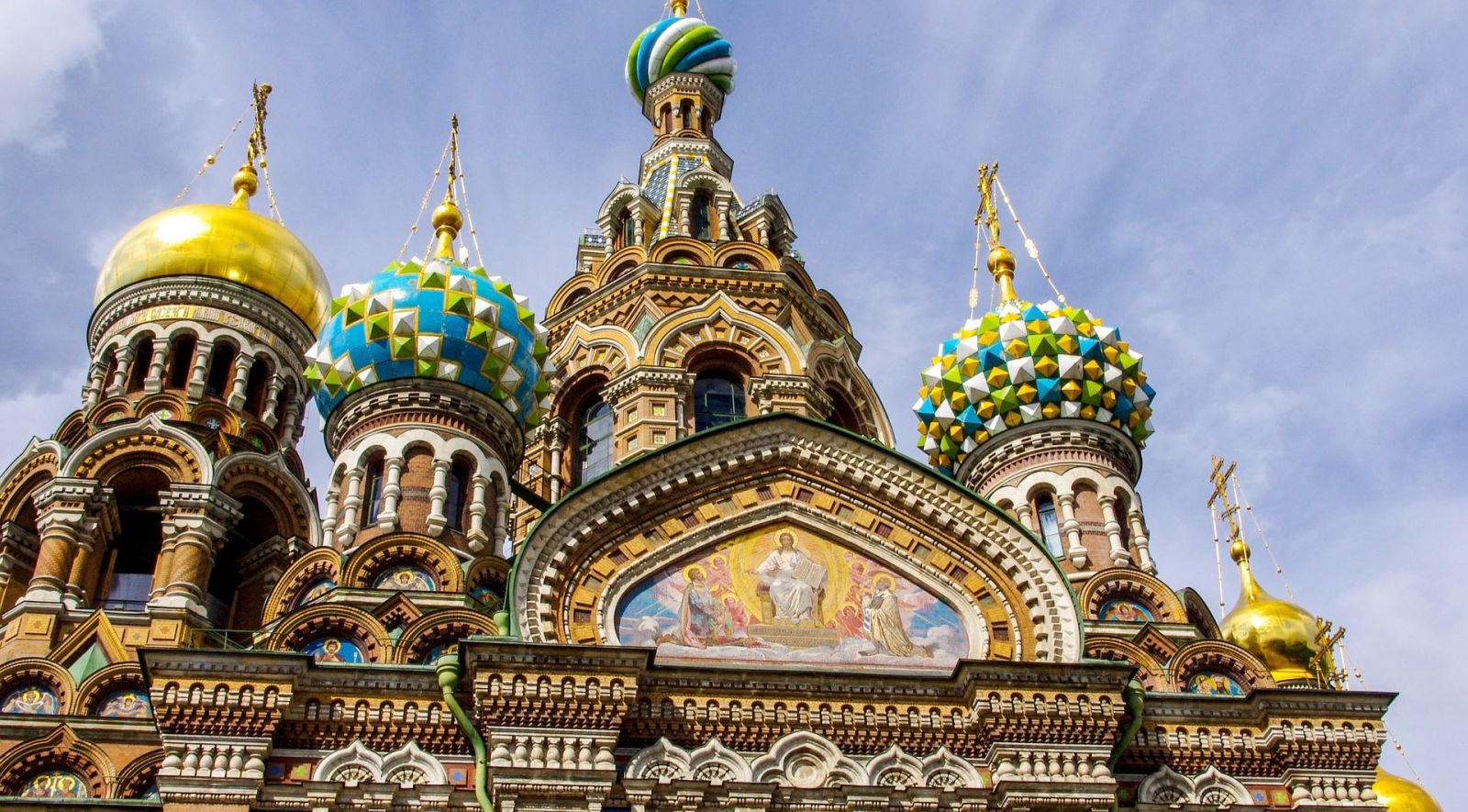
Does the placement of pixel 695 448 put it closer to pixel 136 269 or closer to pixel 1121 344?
pixel 1121 344

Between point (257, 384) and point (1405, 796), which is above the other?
point (257, 384)

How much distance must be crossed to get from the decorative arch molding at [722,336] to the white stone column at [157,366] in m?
4.56

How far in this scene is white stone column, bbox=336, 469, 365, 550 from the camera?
41.8 ft

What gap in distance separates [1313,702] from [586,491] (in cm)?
452

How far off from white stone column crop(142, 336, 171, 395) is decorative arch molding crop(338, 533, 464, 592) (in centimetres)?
503

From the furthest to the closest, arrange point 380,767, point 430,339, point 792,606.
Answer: point 430,339 < point 792,606 < point 380,767

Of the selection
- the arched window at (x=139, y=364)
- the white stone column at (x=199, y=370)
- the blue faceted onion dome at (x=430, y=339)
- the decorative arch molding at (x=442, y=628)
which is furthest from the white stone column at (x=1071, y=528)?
the arched window at (x=139, y=364)

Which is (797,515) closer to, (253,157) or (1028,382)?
(1028,382)

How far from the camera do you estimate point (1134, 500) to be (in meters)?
13.8

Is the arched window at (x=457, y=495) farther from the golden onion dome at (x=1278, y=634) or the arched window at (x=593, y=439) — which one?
the golden onion dome at (x=1278, y=634)

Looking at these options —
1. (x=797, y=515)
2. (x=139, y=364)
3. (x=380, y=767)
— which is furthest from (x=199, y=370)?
(x=380, y=767)

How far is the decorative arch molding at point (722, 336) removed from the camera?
15367mm

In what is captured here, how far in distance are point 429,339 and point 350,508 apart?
1.45 metres

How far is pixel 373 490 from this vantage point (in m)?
13.1
